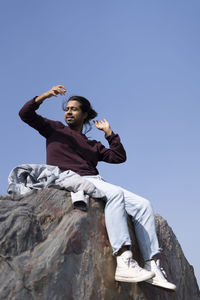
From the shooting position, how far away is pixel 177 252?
563 centimetres

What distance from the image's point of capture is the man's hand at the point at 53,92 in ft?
15.1

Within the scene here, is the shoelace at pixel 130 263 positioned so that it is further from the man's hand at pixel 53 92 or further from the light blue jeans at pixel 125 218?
the man's hand at pixel 53 92

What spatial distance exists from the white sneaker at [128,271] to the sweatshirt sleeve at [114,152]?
5.21ft

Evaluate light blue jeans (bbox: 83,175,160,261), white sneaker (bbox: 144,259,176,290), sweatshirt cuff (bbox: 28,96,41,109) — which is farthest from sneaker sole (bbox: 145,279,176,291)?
sweatshirt cuff (bbox: 28,96,41,109)

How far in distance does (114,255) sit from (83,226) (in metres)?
0.45

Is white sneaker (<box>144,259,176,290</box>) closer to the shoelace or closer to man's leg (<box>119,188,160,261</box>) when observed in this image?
man's leg (<box>119,188,160,261</box>)

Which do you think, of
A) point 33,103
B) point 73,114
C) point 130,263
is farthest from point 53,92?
point 130,263

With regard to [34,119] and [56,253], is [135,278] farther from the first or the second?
[34,119]

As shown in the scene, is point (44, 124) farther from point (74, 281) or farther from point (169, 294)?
point (169, 294)

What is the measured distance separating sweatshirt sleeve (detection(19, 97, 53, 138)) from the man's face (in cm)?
31

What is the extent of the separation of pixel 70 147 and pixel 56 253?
1685 mm

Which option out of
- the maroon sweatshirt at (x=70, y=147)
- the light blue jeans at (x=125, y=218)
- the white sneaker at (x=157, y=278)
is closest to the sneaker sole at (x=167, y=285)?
the white sneaker at (x=157, y=278)

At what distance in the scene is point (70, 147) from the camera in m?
4.91

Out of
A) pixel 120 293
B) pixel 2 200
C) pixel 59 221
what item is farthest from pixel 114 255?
pixel 2 200
